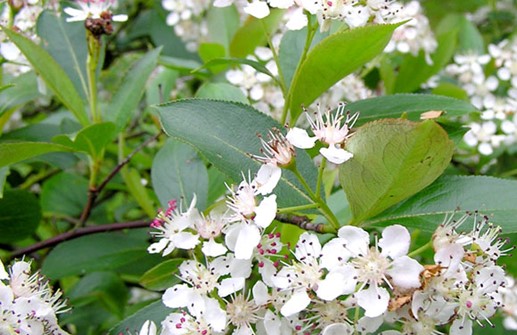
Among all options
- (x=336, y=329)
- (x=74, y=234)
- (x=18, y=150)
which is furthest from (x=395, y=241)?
(x=74, y=234)

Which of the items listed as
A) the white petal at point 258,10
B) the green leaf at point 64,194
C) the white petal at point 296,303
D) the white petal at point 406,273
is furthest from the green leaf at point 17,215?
the white petal at point 406,273

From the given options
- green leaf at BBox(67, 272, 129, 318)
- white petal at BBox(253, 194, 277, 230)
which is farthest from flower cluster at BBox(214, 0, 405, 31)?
green leaf at BBox(67, 272, 129, 318)

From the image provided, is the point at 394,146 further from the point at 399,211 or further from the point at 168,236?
the point at 168,236

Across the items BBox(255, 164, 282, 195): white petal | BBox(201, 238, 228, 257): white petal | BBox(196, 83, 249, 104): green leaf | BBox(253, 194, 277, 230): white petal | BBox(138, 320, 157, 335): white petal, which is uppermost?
BBox(255, 164, 282, 195): white petal

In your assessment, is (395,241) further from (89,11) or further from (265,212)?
(89,11)

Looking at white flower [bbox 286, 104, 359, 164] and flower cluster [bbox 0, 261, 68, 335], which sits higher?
white flower [bbox 286, 104, 359, 164]

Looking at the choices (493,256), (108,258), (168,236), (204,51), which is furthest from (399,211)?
(204,51)

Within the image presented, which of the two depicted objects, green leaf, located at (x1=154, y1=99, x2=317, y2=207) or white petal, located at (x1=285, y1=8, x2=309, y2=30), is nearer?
green leaf, located at (x1=154, y1=99, x2=317, y2=207)

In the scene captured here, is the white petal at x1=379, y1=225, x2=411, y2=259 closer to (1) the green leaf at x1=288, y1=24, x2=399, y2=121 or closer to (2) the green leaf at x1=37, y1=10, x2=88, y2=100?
(1) the green leaf at x1=288, y1=24, x2=399, y2=121

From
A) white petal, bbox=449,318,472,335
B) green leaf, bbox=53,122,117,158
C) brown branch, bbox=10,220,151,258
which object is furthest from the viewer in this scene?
brown branch, bbox=10,220,151,258
